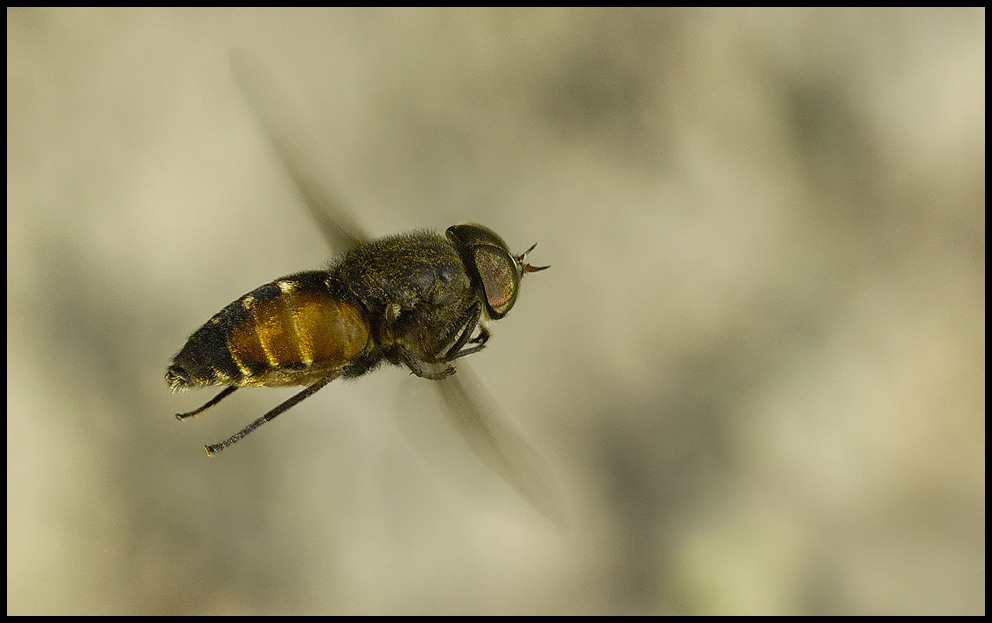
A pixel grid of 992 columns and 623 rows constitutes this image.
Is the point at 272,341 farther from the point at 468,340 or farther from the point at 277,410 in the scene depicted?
the point at 468,340

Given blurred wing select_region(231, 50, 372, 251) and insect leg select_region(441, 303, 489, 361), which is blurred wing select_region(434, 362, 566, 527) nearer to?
insect leg select_region(441, 303, 489, 361)

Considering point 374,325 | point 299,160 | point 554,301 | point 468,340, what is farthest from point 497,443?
point 554,301

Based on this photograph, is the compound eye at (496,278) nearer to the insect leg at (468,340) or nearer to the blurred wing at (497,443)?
the insect leg at (468,340)

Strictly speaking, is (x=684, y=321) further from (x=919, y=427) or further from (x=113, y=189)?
(x=113, y=189)

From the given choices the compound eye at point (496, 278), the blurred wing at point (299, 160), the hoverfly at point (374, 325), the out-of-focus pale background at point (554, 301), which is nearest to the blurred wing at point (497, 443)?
the hoverfly at point (374, 325)

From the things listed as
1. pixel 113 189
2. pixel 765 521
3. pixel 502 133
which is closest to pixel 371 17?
pixel 502 133

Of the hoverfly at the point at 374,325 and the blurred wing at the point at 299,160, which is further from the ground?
the blurred wing at the point at 299,160
